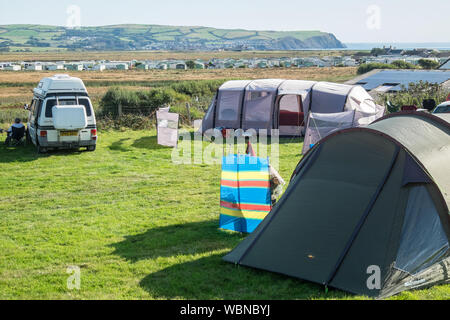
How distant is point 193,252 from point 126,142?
1085cm

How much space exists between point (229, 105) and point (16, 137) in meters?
7.59

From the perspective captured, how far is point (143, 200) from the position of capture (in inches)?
406

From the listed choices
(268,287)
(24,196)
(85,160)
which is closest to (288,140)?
(85,160)

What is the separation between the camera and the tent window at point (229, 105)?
18797mm

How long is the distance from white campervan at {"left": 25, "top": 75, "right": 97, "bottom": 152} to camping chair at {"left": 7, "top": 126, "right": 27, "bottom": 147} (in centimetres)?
78

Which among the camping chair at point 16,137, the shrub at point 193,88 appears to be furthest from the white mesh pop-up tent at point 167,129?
the shrub at point 193,88

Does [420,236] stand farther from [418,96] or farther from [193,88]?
[193,88]

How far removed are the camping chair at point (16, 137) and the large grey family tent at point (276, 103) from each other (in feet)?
21.3

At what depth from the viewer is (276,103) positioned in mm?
18312

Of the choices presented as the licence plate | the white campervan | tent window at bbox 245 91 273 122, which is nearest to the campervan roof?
the white campervan

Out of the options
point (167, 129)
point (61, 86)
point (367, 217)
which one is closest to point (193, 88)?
point (167, 129)

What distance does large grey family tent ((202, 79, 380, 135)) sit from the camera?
698 inches

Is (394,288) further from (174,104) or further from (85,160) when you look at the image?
(174,104)

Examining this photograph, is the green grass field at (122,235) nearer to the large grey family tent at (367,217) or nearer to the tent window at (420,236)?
the large grey family tent at (367,217)
